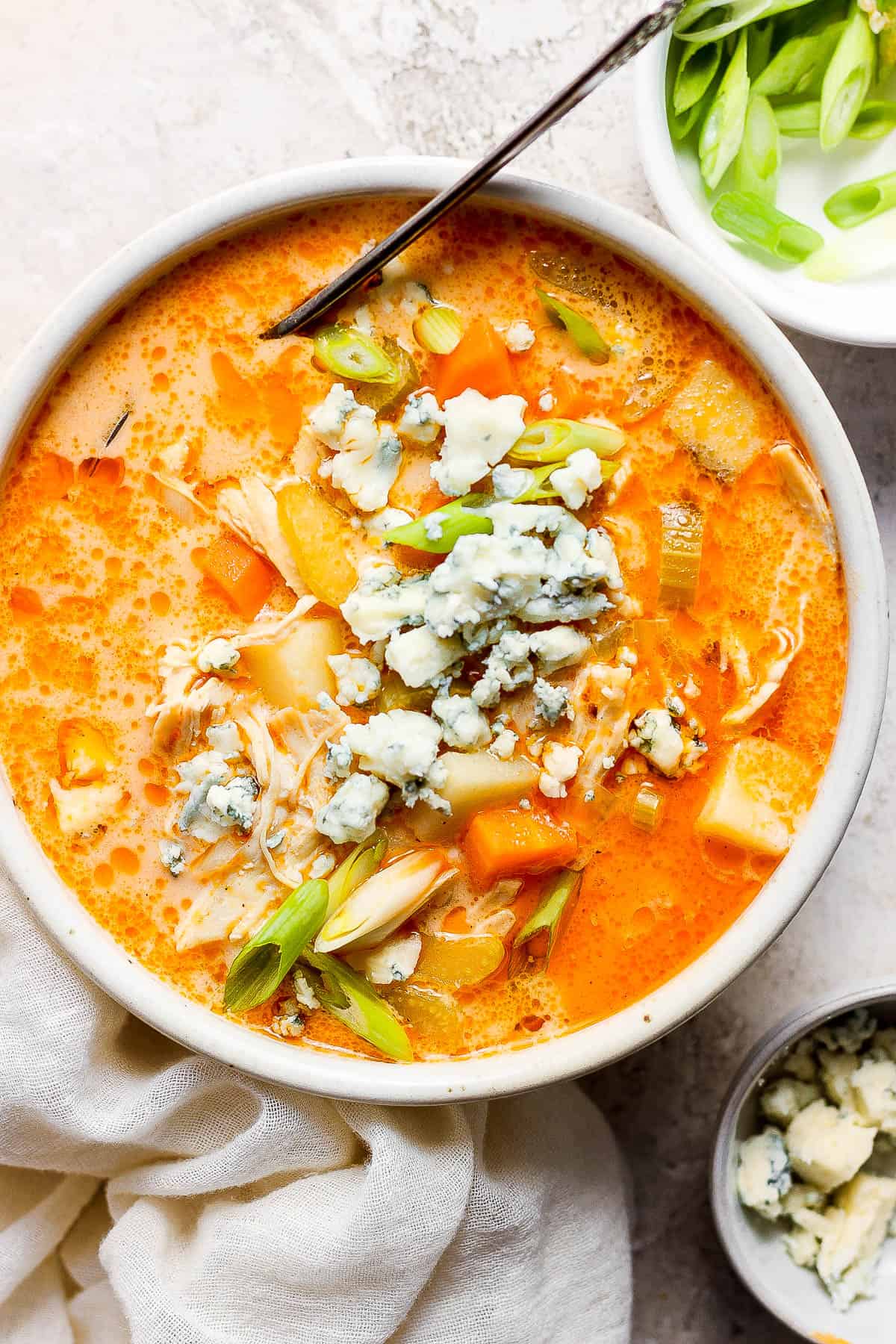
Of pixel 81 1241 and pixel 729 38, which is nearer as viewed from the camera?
pixel 729 38

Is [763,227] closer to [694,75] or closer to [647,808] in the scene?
[694,75]

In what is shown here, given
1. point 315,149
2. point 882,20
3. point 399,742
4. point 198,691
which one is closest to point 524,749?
point 399,742

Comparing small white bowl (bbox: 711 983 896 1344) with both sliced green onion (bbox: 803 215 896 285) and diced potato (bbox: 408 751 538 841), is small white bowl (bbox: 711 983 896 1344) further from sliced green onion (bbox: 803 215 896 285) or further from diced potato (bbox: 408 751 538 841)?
sliced green onion (bbox: 803 215 896 285)

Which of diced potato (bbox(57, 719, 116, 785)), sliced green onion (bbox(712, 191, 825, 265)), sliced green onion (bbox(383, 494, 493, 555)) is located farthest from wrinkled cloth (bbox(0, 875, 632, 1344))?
sliced green onion (bbox(712, 191, 825, 265))

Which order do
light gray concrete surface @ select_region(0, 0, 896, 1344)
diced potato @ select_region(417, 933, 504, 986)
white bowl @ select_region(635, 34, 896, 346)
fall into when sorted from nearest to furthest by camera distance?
diced potato @ select_region(417, 933, 504, 986), white bowl @ select_region(635, 34, 896, 346), light gray concrete surface @ select_region(0, 0, 896, 1344)

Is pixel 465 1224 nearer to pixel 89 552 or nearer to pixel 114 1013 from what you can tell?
pixel 114 1013

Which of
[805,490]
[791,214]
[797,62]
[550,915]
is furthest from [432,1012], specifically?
[797,62]

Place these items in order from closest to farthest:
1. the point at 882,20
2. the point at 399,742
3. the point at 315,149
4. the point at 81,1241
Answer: the point at 399,742 < the point at 882,20 < the point at 315,149 < the point at 81,1241
